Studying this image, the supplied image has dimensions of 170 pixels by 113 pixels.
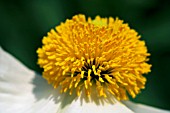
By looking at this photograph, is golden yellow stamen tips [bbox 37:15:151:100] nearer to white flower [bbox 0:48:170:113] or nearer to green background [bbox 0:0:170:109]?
white flower [bbox 0:48:170:113]

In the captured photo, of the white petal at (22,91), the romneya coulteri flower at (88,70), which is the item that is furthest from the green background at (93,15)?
the romneya coulteri flower at (88,70)

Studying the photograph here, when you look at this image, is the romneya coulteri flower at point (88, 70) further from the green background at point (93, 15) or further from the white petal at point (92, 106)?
the green background at point (93, 15)

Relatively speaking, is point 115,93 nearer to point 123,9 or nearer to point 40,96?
point 40,96

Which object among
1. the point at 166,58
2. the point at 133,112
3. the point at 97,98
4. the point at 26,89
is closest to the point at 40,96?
the point at 26,89

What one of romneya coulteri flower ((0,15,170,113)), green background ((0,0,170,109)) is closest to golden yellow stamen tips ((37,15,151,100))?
romneya coulteri flower ((0,15,170,113))

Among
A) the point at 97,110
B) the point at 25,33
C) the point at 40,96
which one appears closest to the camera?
the point at 97,110

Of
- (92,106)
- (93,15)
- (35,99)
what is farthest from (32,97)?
(93,15)
